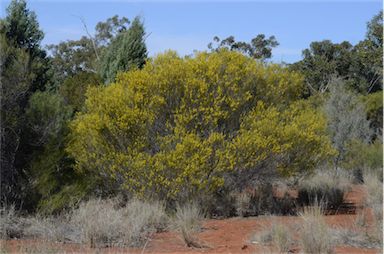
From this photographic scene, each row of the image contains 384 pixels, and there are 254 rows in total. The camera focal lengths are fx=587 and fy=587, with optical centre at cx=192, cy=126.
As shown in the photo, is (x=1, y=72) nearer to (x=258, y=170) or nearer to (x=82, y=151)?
(x=82, y=151)

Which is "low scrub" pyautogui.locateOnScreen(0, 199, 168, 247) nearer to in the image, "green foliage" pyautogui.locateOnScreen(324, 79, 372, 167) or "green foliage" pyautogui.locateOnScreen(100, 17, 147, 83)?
"green foliage" pyautogui.locateOnScreen(100, 17, 147, 83)

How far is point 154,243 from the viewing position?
27.0 ft

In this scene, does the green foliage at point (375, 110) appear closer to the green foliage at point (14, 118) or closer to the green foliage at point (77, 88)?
the green foliage at point (77, 88)

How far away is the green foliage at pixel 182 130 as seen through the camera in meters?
10.5

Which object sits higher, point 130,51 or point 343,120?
point 130,51

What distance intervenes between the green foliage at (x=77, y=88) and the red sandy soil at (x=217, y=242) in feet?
20.2

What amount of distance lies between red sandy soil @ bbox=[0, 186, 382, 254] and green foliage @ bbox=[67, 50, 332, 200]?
0.92 metres

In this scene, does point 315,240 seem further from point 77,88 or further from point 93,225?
point 77,88

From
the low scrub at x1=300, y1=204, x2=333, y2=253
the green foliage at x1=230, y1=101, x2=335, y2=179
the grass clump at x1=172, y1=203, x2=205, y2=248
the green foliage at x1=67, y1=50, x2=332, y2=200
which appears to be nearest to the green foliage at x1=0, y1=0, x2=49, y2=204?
the green foliage at x1=67, y1=50, x2=332, y2=200

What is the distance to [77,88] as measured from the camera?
15.8m

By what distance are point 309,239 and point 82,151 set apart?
17.0 feet

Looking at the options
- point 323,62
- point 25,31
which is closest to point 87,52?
point 323,62

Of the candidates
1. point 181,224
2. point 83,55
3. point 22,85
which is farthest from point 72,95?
point 83,55

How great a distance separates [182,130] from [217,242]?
269 cm
